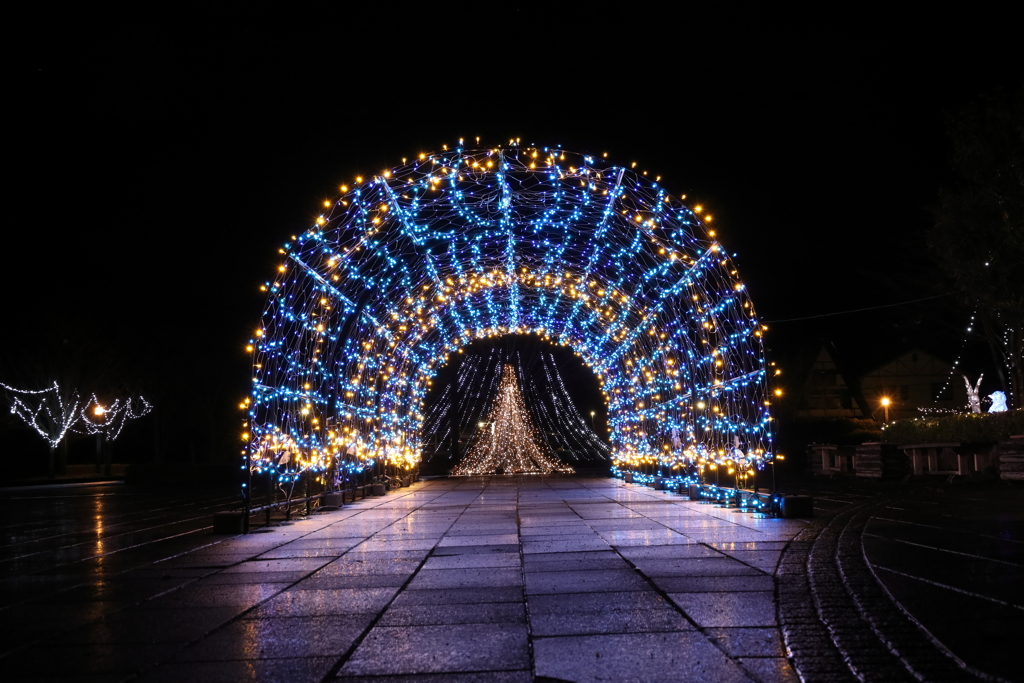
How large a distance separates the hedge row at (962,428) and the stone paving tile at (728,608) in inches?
604

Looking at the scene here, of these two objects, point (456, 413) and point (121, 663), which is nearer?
point (121, 663)

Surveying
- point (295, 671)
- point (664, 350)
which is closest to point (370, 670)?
point (295, 671)

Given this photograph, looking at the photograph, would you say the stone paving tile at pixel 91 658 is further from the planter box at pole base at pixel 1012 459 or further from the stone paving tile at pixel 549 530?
the planter box at pole base at pixel 1012 459

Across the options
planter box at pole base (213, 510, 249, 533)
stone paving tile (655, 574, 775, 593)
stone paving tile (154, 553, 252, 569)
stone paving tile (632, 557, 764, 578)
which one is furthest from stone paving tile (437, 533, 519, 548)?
stone paving tile (655, 574, 775, 593)

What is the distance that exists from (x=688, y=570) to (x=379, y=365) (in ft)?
48.6

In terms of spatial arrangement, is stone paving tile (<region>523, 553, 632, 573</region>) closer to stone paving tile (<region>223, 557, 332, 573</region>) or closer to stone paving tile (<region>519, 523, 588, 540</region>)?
stone paving tile (<region>223, 557, 332, 573</region>)

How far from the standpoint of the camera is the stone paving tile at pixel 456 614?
514 cm

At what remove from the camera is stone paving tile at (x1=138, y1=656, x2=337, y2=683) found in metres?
4.00

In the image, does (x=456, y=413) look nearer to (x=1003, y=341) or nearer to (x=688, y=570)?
(x=1003, y=341)

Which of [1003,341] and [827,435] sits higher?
[1003,341]

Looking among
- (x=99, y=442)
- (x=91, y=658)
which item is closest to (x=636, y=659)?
(x=91, y=658)

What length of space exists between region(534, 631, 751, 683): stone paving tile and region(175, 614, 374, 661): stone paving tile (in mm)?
1051

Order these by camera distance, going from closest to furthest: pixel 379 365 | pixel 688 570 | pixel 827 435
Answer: pixel 688 570 < pixel 379 365 < pixel 827 435

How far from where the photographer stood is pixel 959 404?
49.4 meters
